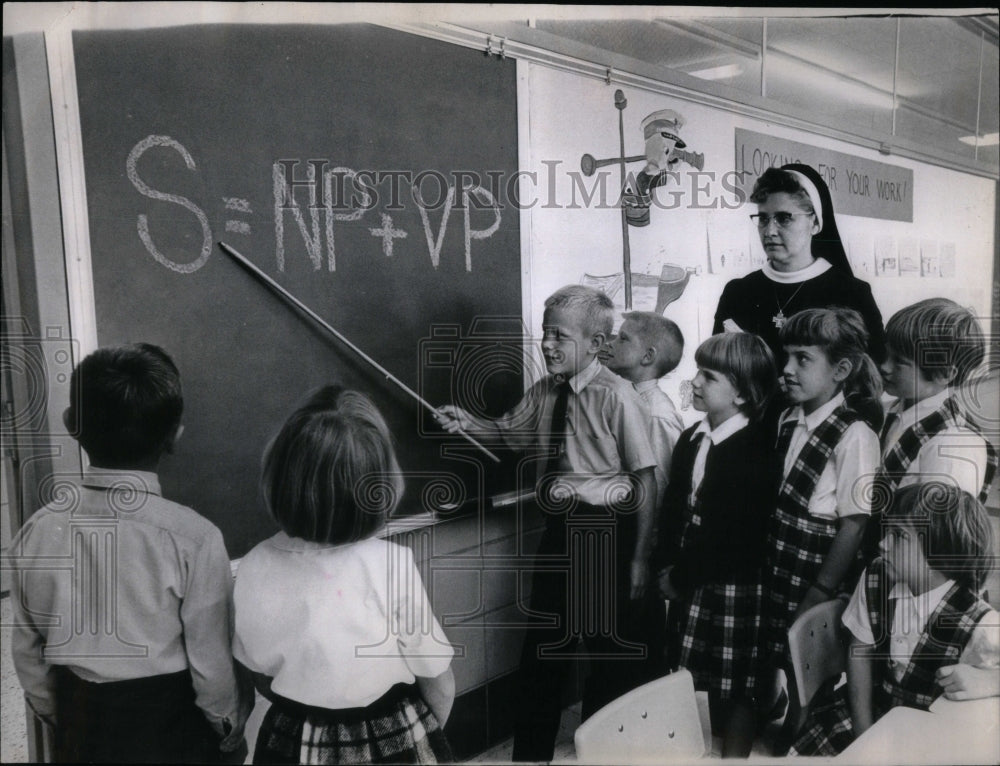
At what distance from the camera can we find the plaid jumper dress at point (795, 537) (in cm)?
176

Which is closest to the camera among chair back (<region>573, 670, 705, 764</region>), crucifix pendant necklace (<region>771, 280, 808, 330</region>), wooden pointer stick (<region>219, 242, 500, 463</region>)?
chair back (<region>573, 670, 705, 764</region>)

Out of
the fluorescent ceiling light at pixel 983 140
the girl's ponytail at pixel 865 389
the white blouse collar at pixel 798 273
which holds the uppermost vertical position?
the fluorescent ceiling light at pixel 983 140

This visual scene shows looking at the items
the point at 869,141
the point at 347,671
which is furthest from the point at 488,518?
the point at 869,141

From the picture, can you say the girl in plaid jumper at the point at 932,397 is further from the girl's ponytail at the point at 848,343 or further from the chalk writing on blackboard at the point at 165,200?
the chalk writing on blackboard at the point at 165,200

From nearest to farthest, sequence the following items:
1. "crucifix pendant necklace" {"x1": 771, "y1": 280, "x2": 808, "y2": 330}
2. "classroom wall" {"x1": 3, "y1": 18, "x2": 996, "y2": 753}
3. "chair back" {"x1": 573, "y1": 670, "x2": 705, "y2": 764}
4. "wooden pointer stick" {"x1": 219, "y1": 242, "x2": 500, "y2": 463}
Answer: "chair back" {"x1": 573, "y1": 670, "x2": 705, "y2": 764} < "wooden pointer stick" {"x1": 219, "y1": 242, "x2": 500, "y2": 463} < "classroom wall" {"x1": 3, "y1": 18, "x2": 996, "y2": 753} < "crucifix pendant necklace" {"x1": 771, "y1": 280, "x2": 808, "y2": 330}

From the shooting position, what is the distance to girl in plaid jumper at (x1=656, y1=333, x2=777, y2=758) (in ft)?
5.73

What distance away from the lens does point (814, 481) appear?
176cm

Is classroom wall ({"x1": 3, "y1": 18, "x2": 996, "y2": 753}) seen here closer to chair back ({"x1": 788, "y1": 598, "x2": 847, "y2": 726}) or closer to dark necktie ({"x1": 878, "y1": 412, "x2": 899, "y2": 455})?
dark necktie ({"x1": 878, "y1": 412, "x2": 899, "y2": 455})

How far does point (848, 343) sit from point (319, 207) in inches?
52.1

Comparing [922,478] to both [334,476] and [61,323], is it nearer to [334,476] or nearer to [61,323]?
[334,476]

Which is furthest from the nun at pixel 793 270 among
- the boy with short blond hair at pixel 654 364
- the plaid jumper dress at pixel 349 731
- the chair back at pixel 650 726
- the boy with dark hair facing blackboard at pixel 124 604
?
the boy with dark hair facing blackboard at pixel 124 604

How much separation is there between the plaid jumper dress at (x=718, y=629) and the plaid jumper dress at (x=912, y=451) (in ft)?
1.09

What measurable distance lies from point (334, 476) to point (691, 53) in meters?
1.31

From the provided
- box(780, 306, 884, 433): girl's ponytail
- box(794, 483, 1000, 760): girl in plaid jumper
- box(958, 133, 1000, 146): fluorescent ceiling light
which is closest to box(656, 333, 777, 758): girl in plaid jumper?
box(780, 306, 884, 433): girl's ponytail
